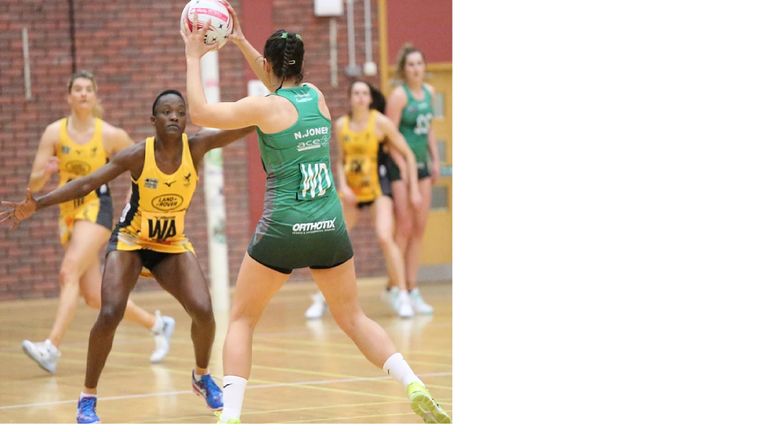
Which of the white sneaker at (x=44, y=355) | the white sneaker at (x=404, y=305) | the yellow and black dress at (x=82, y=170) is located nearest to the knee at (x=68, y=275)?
the yellow and black dress at (x=82, y=170)

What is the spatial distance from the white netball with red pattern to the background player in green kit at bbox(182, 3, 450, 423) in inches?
1.4

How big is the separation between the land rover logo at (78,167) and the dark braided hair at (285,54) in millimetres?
3243

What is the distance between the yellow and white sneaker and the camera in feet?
18.0

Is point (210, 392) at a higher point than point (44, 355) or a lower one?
higher

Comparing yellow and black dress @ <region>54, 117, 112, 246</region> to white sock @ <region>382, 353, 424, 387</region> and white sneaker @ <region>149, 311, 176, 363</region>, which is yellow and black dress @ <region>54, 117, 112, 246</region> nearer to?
white sneaker @ <region>149, 311, 176, 363</region>

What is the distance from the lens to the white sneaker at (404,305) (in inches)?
404

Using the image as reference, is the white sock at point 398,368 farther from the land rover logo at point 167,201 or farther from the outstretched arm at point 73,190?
the outstretched arm at point 73,190

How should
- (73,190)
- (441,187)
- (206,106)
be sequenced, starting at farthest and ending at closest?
(441,187) < (73,190) < (206,106)

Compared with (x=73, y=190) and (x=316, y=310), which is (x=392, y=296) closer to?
(x=316, y=310)

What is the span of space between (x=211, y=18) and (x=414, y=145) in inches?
218

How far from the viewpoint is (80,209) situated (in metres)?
8.24

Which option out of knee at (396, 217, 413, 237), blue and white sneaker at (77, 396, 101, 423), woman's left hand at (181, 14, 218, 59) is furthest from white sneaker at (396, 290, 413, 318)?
woman's left hand at (181, 14, 218, 59)

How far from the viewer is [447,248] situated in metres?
13.7

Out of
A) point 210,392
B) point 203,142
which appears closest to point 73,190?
point 203,142
